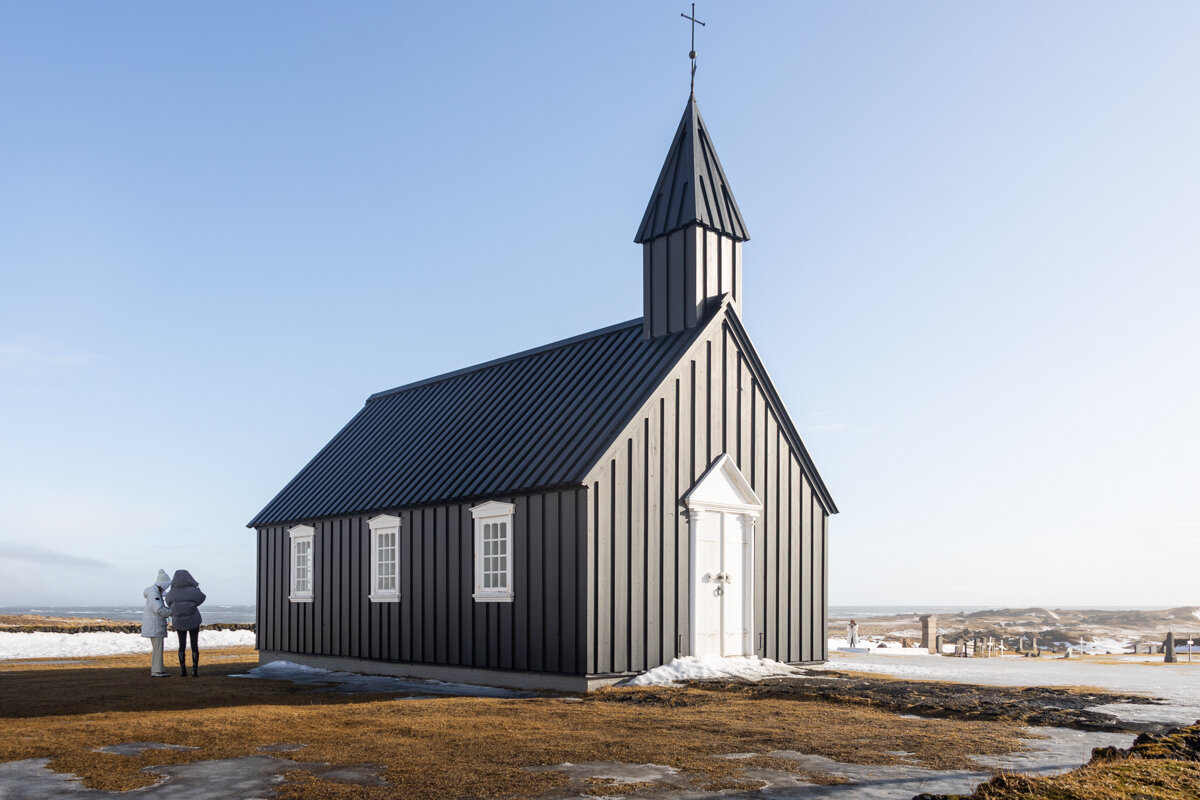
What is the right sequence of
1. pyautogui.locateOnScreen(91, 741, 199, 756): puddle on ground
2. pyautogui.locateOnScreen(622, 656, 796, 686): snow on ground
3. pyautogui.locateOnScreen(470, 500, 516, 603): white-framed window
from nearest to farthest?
1. pyautogui.locateOnScreen(91, 741, 199, 756): puddle on ground
2. pyautogui.locateOnScreen(622, 656, 796, 686): snow on ground
3. pyautogui.locateOnScreen(470, 500, 516, 603): white-framed window

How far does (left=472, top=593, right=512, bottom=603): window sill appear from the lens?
1669cm

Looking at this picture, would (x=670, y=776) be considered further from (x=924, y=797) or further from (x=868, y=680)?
(x=868, y=680)

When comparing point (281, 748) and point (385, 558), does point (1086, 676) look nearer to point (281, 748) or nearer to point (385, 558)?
point (385, 558)

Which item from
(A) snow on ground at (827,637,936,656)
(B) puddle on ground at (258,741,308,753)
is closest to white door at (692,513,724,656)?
(B) puddle on ground at (258,741,308,753)

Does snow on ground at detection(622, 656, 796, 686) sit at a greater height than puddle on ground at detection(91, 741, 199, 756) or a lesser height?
lesser

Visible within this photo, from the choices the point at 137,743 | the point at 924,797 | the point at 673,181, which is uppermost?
the point at 673,181

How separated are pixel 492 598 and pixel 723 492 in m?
4.17

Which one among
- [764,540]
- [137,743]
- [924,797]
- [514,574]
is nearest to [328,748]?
[137,743]

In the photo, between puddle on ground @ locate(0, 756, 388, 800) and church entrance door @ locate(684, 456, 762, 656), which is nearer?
puddle on ground @ locate(0, 756, 388, 800)

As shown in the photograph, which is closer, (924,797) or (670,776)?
(924,797)

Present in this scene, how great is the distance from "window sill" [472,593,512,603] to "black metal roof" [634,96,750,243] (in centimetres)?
704

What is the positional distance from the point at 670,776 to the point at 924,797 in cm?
227

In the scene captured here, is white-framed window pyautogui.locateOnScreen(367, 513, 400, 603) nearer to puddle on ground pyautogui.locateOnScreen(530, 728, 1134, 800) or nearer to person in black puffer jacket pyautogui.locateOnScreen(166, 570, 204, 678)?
person in black puffer jacket pyautogui.locateOnScreen(166, 570, 204, 678)

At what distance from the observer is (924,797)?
21.6 ft
